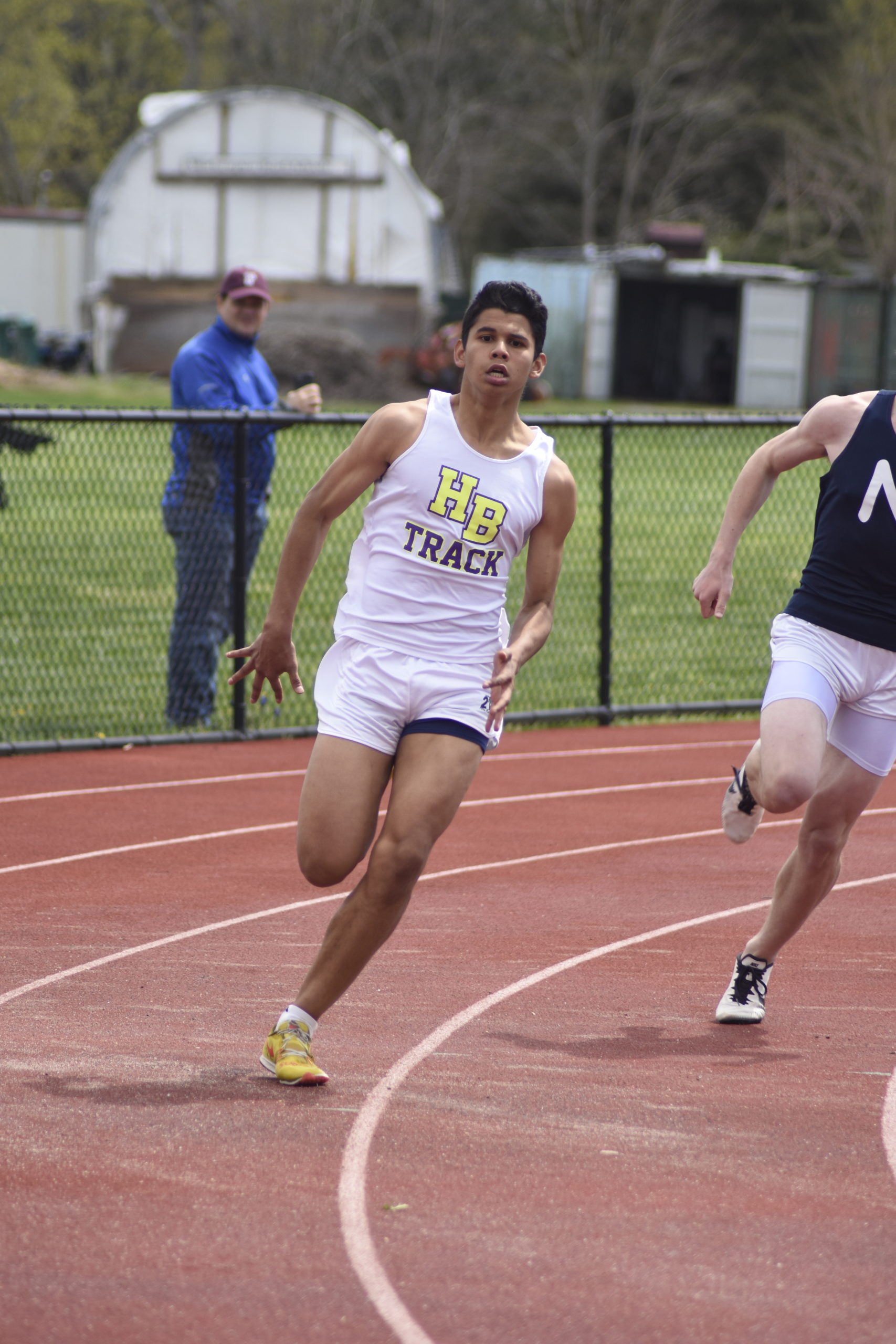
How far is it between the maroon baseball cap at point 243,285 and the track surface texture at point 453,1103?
3076 millimetres

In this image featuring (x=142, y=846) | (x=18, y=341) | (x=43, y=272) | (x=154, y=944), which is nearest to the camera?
(x=154, y=944)

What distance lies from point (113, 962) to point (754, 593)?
Answer: 370 inches

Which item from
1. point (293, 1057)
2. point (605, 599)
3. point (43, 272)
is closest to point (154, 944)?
point (293, 1057)

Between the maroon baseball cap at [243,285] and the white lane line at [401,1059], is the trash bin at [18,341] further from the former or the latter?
the white lane line at [401,1059]

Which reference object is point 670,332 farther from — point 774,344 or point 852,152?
point 852,152

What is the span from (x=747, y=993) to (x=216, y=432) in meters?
5.36

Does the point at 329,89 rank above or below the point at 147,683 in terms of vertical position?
above

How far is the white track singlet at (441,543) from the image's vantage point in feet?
15.5

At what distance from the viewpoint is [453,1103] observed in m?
4.72

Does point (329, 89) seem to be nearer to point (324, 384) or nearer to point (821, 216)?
point (821, 216)

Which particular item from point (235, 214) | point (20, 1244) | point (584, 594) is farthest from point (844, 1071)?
point (235, 214)

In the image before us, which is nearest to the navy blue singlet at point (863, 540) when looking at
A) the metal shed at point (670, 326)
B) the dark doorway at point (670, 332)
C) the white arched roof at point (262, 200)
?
the metal shed at point (670, 326)

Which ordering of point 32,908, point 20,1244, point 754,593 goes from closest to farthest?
1. point 20,1244
2. point 32,908
3. point 754,593

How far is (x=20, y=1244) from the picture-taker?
3.77 meters
